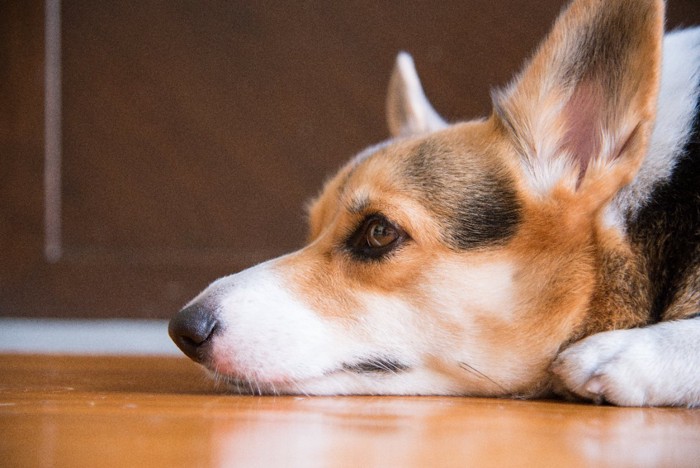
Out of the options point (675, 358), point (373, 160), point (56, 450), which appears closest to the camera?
point (56, 450)

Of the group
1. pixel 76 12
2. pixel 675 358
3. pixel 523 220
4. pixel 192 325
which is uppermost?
pixel 76 12

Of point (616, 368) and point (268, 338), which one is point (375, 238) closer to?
point (268, 338)

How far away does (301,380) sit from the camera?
1.52 meters

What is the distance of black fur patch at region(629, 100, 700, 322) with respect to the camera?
1.57 m

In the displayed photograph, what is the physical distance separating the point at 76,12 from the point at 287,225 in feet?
4.30

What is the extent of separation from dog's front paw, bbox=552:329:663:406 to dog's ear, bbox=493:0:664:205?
0.32 metres

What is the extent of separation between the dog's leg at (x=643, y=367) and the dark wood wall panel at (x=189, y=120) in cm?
201

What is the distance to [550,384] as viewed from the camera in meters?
1.60

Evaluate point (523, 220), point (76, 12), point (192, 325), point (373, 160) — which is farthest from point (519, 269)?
point (76, 12)

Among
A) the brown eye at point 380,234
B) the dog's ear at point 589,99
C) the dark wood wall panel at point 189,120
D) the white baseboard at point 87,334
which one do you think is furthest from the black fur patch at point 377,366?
the white baseboard at point 87,334

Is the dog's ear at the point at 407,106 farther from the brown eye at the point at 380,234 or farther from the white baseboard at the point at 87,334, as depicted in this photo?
Answer: the white baseboard at the point at 87,334

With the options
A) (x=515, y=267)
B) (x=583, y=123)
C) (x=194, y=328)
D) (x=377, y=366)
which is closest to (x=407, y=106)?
(x=583, y=123)

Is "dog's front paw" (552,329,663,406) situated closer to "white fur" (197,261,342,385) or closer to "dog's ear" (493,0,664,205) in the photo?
"dog's ear" (493,0,664,205)

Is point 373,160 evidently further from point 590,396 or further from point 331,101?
point 331,101
